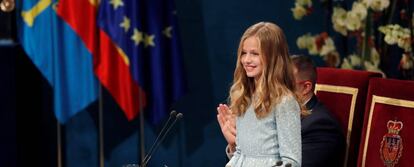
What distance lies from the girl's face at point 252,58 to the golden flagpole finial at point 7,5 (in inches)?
113

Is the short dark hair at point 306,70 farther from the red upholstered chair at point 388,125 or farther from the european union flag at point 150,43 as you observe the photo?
the european union flag at point 150,43

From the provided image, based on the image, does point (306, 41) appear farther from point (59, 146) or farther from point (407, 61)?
point (59, 146)

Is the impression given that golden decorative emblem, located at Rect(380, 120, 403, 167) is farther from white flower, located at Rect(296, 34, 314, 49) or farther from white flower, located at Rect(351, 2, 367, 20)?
white flower, located at Rect(296, 34, 314, 49)

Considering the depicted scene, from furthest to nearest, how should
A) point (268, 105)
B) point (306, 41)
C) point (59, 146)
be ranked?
point (59, 146) → point (306, 41) → point (268, 105)

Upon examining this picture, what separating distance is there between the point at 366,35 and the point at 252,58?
2127 millimetres

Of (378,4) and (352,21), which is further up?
(378,4)

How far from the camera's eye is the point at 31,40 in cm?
523

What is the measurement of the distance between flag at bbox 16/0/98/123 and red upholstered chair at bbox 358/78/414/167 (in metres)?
2.40

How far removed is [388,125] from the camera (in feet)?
11.1

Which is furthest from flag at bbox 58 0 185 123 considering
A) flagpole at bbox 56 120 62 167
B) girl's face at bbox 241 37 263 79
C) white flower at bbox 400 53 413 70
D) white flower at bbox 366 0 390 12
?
girl's face at bbox 241 37 263 79

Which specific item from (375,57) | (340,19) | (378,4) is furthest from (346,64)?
(378,4)

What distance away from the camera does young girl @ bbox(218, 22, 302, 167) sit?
286cm

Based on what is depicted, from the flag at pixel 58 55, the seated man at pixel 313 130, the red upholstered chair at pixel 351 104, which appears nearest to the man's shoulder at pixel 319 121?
the seated man at pixel 313 130

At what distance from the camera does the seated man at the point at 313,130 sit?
10.9ft
